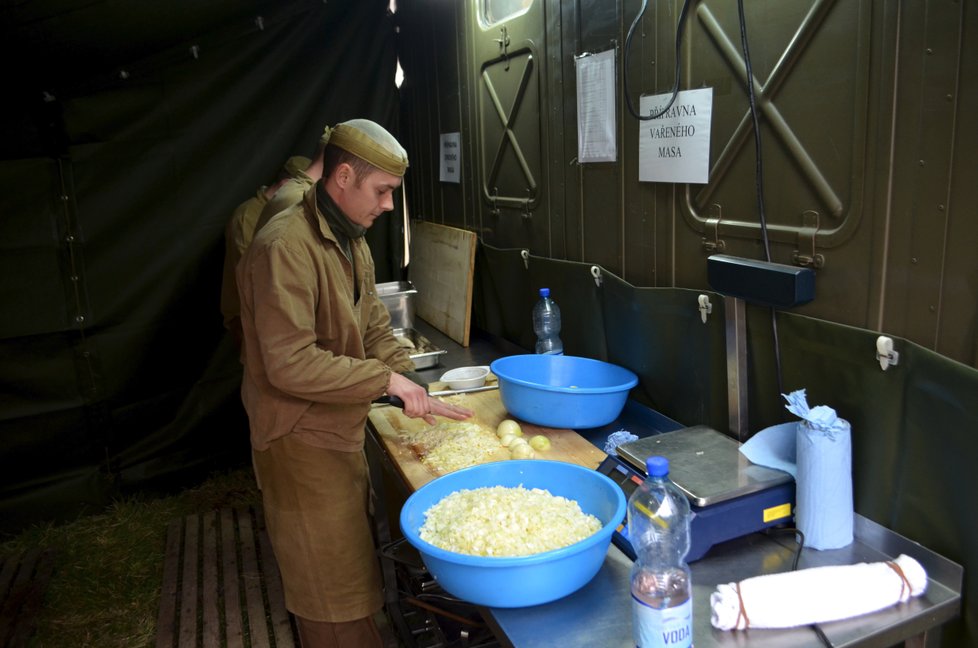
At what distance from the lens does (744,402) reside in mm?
1846

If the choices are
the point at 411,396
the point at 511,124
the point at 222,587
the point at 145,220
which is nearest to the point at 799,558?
the point at 411,396

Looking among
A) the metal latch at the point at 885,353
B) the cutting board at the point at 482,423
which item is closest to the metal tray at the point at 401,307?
the cutting board at the point at 482,423

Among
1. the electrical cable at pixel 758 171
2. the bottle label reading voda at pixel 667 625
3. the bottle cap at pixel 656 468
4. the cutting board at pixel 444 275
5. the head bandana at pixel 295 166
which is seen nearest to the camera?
the bottle label reading voda at pixel 667 625

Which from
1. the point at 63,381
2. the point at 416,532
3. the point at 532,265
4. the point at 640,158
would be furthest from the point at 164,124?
the point at 416,532

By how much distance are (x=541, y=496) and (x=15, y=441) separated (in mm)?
3077

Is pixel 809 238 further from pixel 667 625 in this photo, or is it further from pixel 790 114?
pixel 667 625

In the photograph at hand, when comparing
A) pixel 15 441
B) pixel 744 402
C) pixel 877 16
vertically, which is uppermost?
pixel 877 16

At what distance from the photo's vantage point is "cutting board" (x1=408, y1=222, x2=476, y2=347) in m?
3.38

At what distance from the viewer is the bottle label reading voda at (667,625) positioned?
120cm

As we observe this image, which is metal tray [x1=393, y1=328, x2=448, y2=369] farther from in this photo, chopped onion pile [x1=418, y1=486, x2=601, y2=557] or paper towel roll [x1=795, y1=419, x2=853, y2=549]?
paper towel roll [x1=795, y1=419, x2=853, y2=549]

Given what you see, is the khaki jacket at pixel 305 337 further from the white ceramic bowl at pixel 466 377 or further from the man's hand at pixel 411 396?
the white ceramic bowl at pixel 466 377

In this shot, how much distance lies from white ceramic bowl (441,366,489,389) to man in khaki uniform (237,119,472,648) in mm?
475

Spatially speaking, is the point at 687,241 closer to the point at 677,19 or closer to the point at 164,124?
the point at 677,19

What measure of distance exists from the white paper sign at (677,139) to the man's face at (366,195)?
70cm
